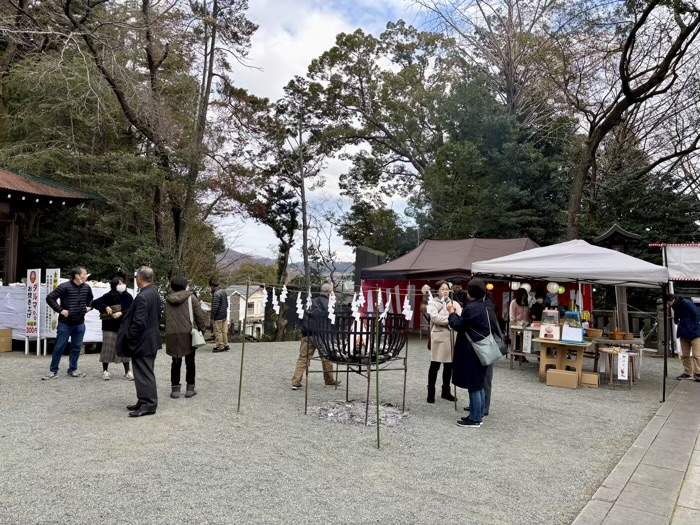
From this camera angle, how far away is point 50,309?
9.14 metres

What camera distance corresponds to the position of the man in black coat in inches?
203

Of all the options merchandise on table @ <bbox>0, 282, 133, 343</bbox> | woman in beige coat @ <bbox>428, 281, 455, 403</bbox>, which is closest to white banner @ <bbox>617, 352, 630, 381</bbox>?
woman in beige coat @ <bbox>428, 281, 455, 403</bbox>

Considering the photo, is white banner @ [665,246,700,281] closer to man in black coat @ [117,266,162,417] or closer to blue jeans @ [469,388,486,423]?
blue jeans @ [469,388,486,423]

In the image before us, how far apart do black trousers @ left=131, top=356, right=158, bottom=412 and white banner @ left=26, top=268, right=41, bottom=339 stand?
5125mm

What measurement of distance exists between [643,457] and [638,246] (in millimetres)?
12105

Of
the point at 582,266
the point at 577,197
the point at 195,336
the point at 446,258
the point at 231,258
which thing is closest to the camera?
the point at 195,336

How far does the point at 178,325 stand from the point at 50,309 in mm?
4898

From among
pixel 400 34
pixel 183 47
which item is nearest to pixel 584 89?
pixel 400 34

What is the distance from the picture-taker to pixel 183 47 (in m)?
16.3

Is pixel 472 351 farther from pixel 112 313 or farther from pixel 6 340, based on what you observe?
pixel 6 340

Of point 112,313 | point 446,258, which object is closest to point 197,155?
point 446,258

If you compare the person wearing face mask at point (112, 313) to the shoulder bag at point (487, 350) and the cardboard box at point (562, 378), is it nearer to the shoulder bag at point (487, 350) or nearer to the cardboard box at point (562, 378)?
the shoulder bag at point (487, 350)

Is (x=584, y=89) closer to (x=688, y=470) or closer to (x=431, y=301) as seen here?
(x=431, y=301)

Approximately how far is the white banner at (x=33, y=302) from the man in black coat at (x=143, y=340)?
4.89 m
